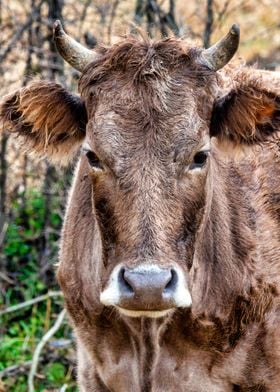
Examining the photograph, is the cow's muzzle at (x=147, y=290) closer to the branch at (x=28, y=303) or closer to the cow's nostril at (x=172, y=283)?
the cow's nostril at (x=172, y=283)

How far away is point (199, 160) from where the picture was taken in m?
5.73

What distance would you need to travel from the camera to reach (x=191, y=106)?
5723 millimetres

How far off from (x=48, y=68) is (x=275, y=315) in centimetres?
425

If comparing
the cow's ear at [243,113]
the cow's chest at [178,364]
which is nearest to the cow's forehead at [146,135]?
the cow's ear at [243,113]

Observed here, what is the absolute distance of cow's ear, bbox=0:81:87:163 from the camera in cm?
611

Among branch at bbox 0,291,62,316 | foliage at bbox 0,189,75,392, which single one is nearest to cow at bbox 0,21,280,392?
foliage at bbox 0,189,75,392

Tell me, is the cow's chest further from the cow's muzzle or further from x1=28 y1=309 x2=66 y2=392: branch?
x1=28 y1=309 x2=66 y2=392: branch

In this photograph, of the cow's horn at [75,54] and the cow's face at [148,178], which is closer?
the cow's face at [148,178]

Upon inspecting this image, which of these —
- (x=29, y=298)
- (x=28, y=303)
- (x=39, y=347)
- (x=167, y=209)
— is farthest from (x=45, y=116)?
(x=29, y=298)

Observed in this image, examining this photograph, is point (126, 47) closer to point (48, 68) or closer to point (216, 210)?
point (216, 210)

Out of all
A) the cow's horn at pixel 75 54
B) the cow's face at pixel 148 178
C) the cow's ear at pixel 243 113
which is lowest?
the cow's face at pixel 148 178

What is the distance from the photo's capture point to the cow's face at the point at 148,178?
527 centimetres

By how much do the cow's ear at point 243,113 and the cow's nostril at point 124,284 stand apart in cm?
112

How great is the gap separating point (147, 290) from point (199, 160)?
2.86 ft
